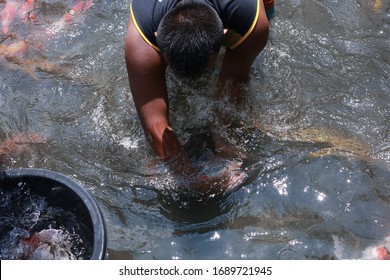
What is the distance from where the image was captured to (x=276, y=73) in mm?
3146

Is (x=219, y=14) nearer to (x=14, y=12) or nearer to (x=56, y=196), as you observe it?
(x=56, y=196)

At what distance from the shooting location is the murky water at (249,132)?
238cm

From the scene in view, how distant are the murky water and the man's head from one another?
0.70m

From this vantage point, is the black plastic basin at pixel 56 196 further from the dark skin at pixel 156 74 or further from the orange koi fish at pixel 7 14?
the orange koi fish at pixel 7 14

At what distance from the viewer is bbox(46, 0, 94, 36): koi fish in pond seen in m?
3.62

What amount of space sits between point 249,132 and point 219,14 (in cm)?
76

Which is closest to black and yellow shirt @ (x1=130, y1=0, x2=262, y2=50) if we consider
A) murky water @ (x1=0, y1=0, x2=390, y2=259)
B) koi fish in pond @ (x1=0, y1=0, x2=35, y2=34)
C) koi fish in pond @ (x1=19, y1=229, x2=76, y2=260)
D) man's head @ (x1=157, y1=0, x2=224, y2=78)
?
man's head @ (x1=157, y1=0, x2=224, y2=78)

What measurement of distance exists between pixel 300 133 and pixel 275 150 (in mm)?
212

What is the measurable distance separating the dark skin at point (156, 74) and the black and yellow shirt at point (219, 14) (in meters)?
0.03

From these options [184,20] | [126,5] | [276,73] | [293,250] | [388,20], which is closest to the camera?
[184,20]

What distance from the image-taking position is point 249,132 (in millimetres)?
2783

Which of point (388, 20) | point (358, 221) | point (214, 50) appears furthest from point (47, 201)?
point (388, 20)

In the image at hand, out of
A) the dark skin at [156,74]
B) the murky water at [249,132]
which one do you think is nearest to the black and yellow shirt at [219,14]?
the dark skin at [156,74]
